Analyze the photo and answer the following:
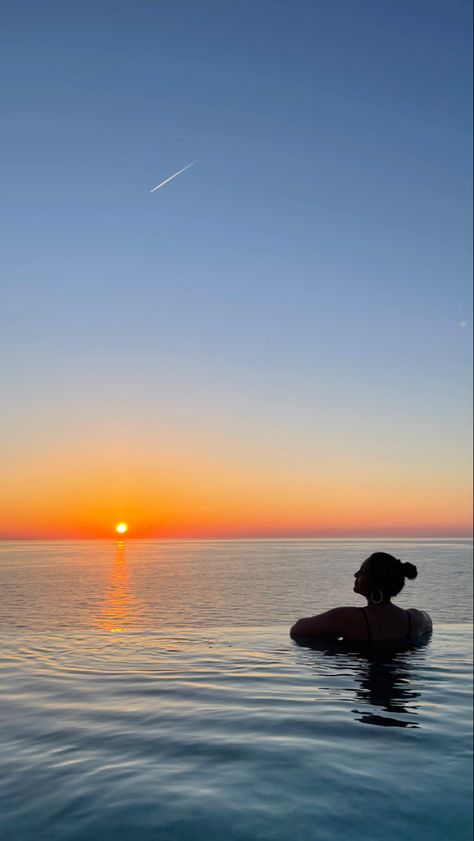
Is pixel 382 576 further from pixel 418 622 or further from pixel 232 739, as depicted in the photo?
pixel 232 739

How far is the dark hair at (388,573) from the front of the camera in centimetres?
1048

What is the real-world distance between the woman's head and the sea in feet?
3.48

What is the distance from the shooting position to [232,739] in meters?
5.80

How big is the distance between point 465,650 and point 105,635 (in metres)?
7.25

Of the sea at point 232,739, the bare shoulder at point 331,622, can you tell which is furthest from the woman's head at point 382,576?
the sea at point 232,739

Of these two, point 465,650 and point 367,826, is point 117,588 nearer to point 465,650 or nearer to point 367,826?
point 465,650

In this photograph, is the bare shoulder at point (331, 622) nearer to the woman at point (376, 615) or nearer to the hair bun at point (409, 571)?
the woman at point (376, 615)

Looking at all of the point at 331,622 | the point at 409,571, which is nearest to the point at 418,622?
the point at 409,571

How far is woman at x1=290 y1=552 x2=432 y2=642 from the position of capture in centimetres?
1053

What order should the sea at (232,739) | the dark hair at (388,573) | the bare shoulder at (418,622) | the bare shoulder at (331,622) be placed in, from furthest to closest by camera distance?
the bare shoulder at (418,622) → the bare shoulder at (331,622) → the dark hair at (388,573) → the sea at (232,739)

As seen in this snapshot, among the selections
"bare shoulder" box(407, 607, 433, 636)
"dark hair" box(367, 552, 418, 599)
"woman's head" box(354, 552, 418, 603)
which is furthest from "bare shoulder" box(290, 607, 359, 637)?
"bare shoulder" box(407, 607, 433, 636)

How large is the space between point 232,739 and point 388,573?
5333mm

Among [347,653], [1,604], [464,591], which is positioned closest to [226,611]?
[1,604]

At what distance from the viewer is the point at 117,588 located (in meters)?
28.5
